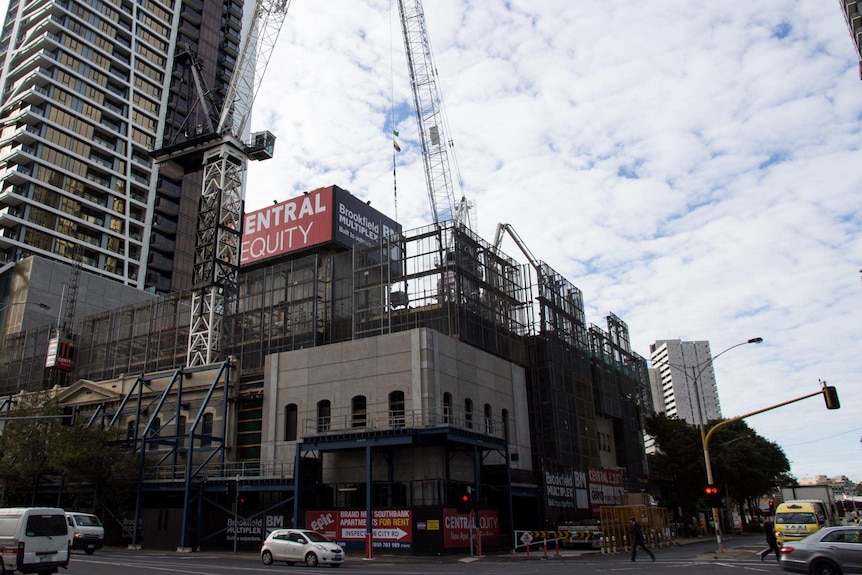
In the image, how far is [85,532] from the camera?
1332 inches

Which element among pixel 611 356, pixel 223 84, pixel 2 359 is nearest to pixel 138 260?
pixel 2 359

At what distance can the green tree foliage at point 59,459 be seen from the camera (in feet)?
143

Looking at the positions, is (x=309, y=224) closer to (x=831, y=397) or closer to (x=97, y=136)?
(x=97, y=136)

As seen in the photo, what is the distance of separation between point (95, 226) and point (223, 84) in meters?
39.2

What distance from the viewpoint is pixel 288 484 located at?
1556 inches

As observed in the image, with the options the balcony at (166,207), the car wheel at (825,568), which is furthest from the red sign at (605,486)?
the balcony at (166,207)

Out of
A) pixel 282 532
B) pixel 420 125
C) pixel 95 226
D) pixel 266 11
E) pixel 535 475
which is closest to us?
pixel 282 532

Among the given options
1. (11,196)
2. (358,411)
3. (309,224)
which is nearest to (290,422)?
(358,411)

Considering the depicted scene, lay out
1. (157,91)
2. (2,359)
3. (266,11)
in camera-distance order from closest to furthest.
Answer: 1. (266,11)
2. (2,359)
3. (157,91)

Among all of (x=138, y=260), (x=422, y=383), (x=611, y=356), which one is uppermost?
(x=138, y=260)

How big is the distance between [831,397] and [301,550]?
2252 centimetres

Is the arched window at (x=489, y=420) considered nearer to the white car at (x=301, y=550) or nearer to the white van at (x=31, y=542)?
the white car at (x=301, y=550)

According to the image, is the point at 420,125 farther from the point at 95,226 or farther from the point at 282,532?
the point at 282,532

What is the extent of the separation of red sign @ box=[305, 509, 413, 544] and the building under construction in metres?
0.10
